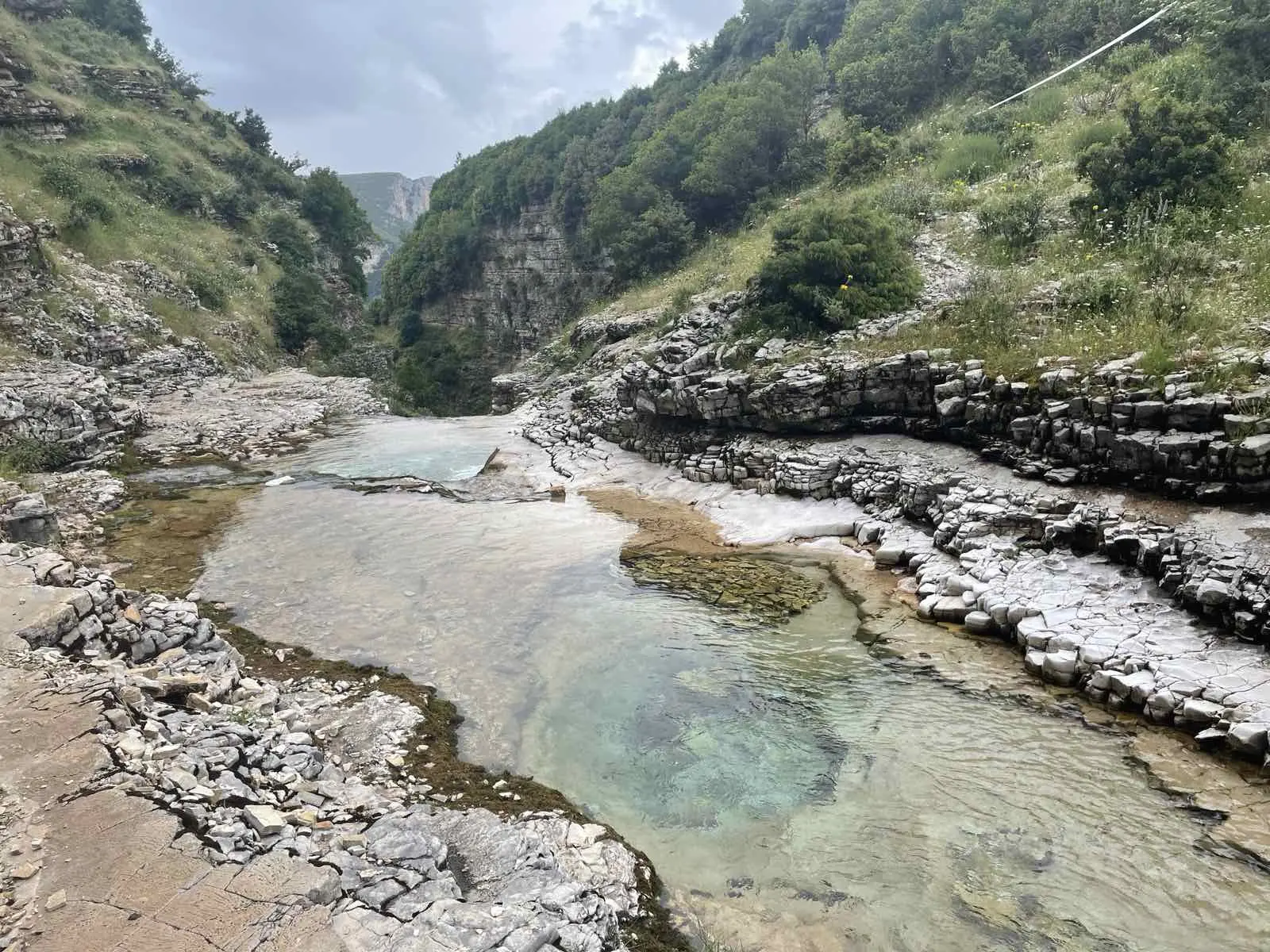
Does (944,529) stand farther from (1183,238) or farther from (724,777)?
(1183,238)

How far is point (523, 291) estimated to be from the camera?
5753 cm

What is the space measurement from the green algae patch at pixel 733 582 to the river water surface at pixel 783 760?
15.5 inches

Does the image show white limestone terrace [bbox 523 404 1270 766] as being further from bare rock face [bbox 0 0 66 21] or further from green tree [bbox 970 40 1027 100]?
bare rock face [bbox 0 0 66 21]

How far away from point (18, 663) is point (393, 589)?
5.95 meters

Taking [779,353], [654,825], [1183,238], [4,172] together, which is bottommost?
[654,825]

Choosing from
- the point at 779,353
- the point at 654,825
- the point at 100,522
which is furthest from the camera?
the point at 779,353

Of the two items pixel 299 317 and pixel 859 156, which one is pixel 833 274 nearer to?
pixel 859 156

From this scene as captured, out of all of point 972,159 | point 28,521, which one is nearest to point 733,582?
point 28,521

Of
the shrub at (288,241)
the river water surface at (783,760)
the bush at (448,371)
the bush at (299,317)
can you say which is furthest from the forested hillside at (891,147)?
the river water surface at (783,760)

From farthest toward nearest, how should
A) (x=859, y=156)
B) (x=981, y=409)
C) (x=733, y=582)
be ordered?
(x=859, y=156)
(x=981, y=409)
(x=733, y=582)

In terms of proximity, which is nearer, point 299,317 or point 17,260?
point 17,260

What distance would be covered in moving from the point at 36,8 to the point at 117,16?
695cm

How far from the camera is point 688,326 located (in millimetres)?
24641

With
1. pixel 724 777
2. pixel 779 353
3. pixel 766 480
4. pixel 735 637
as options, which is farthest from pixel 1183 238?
pixel 724 777
